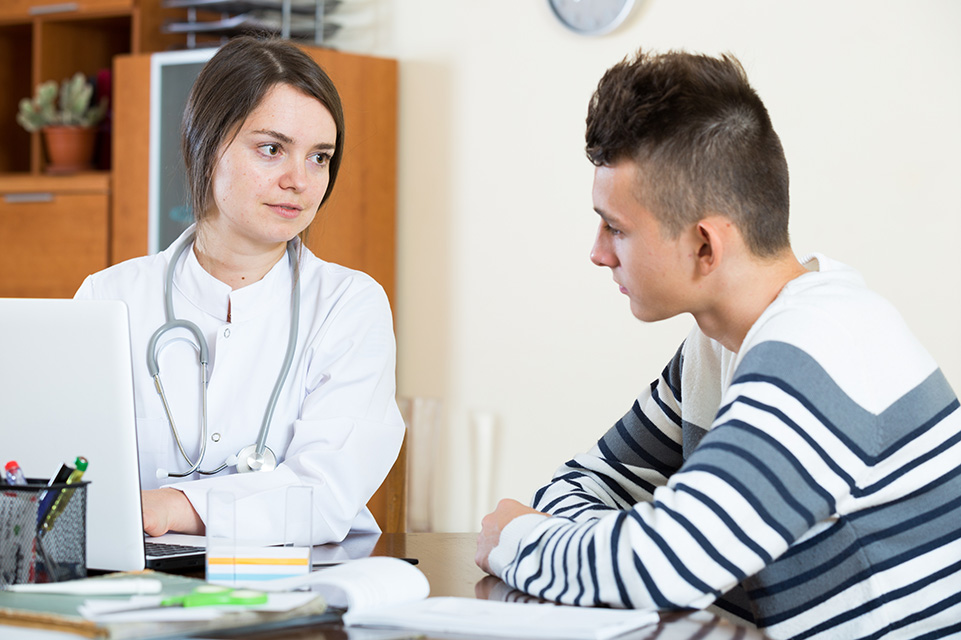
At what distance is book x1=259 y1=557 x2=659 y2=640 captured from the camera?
97cm

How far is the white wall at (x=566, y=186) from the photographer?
9.49 feet

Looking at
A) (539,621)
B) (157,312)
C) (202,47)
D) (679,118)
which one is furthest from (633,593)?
(202,47)

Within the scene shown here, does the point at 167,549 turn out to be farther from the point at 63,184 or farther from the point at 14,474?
the point at 63,184

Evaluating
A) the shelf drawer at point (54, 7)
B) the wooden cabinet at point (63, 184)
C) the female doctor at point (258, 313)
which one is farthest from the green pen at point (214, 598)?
the shelf drawer at point (54, 7)

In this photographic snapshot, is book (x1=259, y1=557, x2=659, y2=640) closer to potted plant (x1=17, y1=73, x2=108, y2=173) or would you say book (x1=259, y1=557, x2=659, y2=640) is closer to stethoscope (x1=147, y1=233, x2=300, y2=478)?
stethoscope (x1=147, y1=233, x2=300, y2=478)

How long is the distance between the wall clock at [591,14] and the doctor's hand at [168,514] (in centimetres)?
231

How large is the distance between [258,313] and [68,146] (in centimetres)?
253

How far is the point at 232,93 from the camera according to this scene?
5.72 feet

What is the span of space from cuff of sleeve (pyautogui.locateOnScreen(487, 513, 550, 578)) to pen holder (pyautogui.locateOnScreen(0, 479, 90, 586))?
42 cm

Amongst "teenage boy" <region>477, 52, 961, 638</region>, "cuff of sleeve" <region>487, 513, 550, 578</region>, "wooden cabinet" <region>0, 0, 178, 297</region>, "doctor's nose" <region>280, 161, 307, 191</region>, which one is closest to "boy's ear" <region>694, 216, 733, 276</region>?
"teenage boy" <region>477, 52, 961, 638</region>

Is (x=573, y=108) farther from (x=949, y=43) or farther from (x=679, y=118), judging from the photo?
(x=679, y=118)

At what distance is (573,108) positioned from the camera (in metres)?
3.45

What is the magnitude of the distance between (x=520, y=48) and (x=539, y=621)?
110 inches

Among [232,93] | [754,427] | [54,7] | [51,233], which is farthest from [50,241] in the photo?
[754,427]
